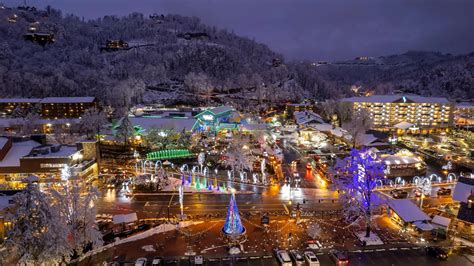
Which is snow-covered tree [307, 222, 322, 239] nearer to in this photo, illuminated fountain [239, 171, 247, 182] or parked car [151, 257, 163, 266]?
parked car [151, 257, 163, 266]

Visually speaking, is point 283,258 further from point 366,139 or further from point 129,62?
point 129,62

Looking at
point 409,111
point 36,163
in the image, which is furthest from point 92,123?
point 409,111

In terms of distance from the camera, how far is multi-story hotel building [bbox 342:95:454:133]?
2053 inches

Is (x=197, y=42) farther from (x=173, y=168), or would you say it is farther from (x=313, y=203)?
(x=313, y=203)

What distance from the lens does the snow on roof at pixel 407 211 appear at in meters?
19.2

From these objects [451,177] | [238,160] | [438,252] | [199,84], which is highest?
[199,84]

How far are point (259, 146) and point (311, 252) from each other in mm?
23491

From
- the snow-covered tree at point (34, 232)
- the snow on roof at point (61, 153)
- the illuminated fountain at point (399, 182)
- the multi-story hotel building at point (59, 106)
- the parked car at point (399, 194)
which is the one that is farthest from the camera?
the multi-story hotel building at point (59, 106)

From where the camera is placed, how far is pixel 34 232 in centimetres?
1385

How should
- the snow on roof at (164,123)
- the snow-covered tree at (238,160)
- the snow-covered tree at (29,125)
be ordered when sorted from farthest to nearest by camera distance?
the snow-covered tree at (29,125) → the snow on roof at (164,123) → the snow-covered tree at (238,160)

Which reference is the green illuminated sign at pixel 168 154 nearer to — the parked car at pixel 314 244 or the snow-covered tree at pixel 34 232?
the snow-covered tree at pixel 34 232

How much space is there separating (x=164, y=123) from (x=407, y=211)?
28.8 m

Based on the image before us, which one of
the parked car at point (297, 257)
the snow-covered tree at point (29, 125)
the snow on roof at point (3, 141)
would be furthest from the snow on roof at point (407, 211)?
the snow-covered tree at point (29, 125)

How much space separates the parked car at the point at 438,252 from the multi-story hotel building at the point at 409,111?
35907mm
